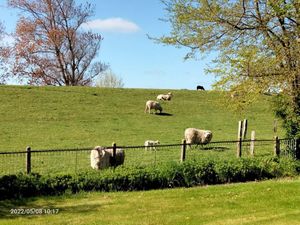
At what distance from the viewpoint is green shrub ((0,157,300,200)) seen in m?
11.3

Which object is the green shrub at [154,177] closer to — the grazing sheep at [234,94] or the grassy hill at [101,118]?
the grazing sheep at [234,94]

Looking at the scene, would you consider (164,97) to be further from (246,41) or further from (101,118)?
(246,41)

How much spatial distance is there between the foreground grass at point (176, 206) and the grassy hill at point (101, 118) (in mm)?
5749

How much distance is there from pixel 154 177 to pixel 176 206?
2.66m

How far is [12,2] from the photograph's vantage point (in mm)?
48500

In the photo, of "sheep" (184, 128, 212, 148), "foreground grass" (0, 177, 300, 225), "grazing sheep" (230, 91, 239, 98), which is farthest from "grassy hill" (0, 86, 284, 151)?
"foreground grass" (0, 177, 300, 225)

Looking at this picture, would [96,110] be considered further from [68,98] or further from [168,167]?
[168,167]

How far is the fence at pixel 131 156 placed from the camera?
14.4 meters

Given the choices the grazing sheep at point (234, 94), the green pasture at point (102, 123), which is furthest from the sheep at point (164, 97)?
the grazing sheep at point (234, 94)

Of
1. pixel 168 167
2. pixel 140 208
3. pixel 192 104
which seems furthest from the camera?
pixel 192 104

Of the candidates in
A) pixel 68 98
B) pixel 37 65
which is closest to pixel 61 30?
pixel 37 65

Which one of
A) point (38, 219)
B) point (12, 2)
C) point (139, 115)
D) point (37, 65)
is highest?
point (12, 2)

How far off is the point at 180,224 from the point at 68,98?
29.8 meters
